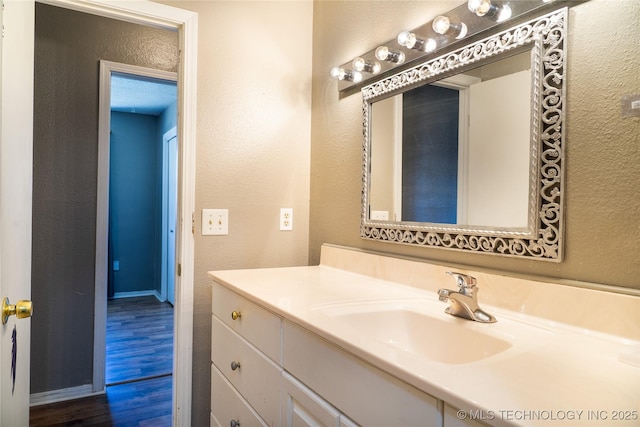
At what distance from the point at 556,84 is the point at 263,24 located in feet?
4.50

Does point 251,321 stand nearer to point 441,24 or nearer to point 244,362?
point 244,362

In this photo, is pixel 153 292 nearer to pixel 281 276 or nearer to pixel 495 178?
pixel 281 276

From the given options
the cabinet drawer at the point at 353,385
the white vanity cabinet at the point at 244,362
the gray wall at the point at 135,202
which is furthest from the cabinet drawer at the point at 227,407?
the gray wall at the point at 135,202

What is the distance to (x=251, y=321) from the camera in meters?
1.24

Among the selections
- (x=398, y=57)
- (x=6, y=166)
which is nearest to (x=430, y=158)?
(x=398, y=57)

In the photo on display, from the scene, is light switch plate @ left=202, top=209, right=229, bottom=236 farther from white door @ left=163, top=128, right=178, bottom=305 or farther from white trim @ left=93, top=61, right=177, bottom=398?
white door @ left=163, top=128, right=178, bottom=305

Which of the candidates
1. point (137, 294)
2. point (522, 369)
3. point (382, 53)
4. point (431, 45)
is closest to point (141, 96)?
point (137, 294)

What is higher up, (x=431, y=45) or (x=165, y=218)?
(x=431, y=45)

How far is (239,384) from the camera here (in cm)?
131

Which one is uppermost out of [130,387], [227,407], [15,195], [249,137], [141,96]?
[141,96]

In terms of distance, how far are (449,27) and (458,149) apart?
37 centimetres

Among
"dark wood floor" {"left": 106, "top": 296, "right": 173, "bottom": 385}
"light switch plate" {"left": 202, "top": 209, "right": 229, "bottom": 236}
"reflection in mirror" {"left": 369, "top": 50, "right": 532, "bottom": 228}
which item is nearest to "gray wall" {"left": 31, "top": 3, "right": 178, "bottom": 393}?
"dark wood floor" {"left": 106, "top": 296, "right": 173, "bottom": 385}

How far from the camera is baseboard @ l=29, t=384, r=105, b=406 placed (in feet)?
Result: 7.48

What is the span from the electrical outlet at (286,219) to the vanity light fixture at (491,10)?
3.89 ft
